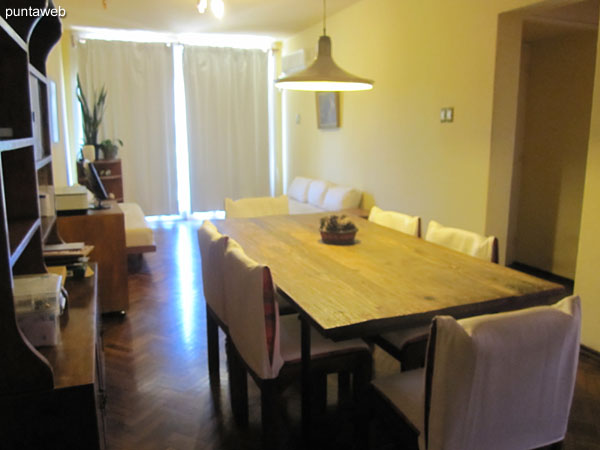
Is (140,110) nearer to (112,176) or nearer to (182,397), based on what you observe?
(112,176)

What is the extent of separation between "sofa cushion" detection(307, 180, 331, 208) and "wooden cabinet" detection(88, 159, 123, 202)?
2.42m

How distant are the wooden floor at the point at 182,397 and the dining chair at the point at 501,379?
0.84 m

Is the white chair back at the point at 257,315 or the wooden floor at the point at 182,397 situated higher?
the white chair back at the point at 257,315

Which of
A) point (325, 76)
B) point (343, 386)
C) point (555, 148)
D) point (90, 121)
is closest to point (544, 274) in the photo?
point (555, 148)

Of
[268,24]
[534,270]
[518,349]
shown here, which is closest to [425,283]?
[518,349]

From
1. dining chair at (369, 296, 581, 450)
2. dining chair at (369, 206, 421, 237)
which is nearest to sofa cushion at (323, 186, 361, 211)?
dining chair at (369, 206, 421, 237)

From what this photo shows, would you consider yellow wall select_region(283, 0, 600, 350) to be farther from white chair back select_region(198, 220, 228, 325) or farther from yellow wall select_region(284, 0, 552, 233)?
white chair back select_region(198, 220, 228, 325)

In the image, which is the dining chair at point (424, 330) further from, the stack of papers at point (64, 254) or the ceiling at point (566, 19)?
the ceiling at point (566, 19)

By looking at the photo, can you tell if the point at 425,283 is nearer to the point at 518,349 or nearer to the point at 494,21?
the point at 518,349

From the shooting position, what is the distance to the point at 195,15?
18.6ft

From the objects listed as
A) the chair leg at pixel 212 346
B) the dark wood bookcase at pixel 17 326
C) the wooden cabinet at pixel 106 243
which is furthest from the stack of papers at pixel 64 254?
the wooden cabinet at pixel 106 243

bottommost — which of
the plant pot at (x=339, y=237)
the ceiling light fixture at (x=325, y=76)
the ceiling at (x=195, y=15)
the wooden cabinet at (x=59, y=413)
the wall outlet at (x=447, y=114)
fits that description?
the wooden cabinet at (x=59, y=413)

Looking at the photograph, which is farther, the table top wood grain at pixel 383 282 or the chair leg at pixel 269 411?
the chair leg at pixel 269 411

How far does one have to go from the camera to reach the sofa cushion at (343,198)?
5.29 meters
